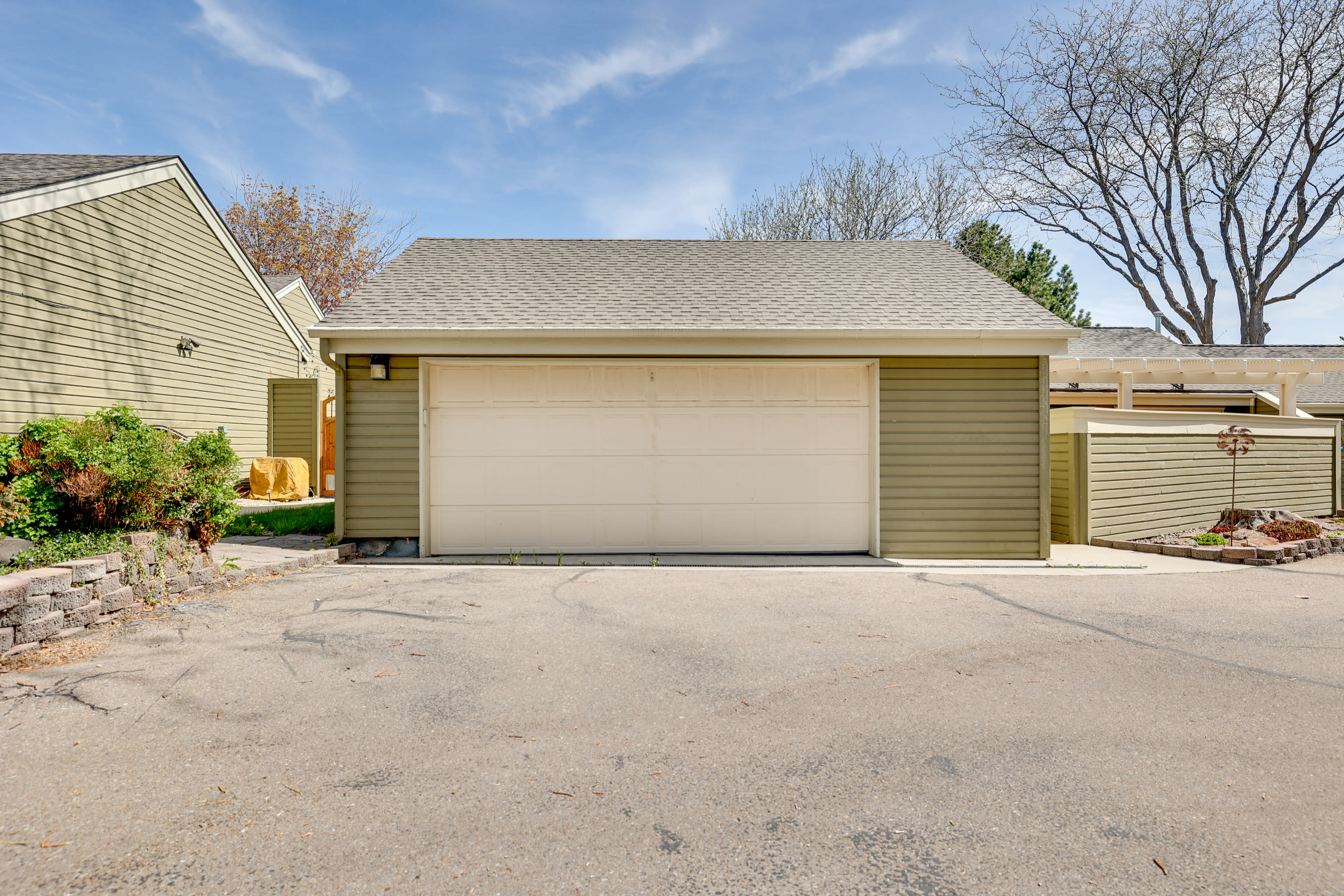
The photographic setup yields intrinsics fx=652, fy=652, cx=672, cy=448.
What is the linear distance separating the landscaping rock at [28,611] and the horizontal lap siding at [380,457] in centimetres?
314

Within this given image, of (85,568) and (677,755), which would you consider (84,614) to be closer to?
(85,568)

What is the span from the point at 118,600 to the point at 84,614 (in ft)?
0.92

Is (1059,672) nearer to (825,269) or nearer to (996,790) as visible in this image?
(996,790)

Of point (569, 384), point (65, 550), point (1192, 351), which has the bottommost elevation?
point (65, 550)

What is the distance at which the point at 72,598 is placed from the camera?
4051mm

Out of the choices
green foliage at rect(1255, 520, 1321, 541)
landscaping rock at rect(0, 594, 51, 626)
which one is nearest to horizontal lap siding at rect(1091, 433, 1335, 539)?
green foliage at rect(1255, 520, 1321, 541)

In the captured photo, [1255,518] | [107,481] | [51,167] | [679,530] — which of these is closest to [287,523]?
[107,481]

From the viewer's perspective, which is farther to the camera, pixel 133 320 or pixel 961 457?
pixel 133 320

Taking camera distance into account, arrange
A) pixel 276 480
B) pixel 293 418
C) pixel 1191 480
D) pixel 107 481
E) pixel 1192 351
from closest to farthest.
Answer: pixel 107 481 < pixel 1191 480 < pixel 276 480 < pixel 293 418 < pixel 1192 351

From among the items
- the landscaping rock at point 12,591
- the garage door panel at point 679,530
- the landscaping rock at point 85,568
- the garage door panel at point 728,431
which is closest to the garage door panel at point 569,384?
the garage door panel at point 728,431

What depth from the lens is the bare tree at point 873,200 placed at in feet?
68.7

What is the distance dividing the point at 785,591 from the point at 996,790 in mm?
3268

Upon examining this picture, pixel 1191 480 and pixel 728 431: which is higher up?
pixel 728 431

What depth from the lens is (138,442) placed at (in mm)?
5238
